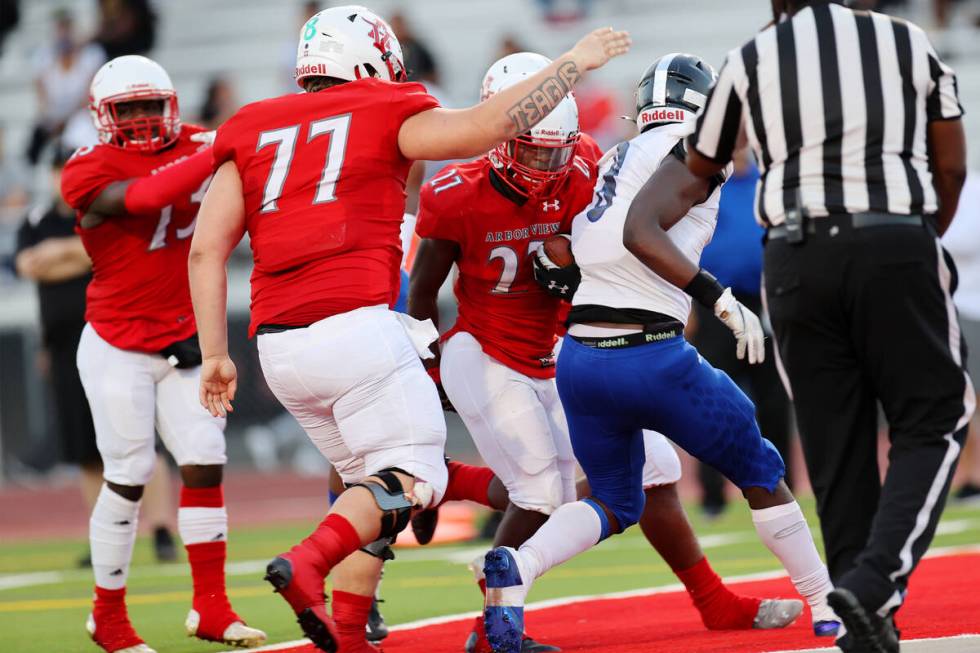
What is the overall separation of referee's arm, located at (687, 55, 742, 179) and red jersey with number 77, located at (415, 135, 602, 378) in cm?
109

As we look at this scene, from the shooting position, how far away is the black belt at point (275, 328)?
15.1 feet

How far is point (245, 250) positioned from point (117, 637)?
960 cm

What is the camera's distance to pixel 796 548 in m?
5.09

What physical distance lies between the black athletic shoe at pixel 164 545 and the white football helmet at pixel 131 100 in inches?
140

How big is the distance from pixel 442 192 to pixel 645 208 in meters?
0.87

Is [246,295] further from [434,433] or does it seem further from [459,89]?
[434,433]

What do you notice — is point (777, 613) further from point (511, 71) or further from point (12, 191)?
point (12, 191)

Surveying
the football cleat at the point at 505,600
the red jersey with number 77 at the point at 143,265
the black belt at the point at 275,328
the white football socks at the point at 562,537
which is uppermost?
the black belt at the point at 275,328

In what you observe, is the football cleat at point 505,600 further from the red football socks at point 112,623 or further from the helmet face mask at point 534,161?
the red football socks at point 112,623

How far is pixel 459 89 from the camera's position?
17.8 m

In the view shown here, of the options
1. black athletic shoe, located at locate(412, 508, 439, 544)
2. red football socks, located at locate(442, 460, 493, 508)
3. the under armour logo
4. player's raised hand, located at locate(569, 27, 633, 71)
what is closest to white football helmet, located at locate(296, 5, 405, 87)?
player's raised hand, located at locate(569, 27, 633, 71)

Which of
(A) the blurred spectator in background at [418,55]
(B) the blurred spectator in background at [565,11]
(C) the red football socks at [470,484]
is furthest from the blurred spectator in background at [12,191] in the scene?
(C) the red football socks at [470,484]

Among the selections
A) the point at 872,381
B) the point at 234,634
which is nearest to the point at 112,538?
the point at 234,634

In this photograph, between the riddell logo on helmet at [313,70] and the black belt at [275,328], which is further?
the riddell logo on helmet at [313,70]
